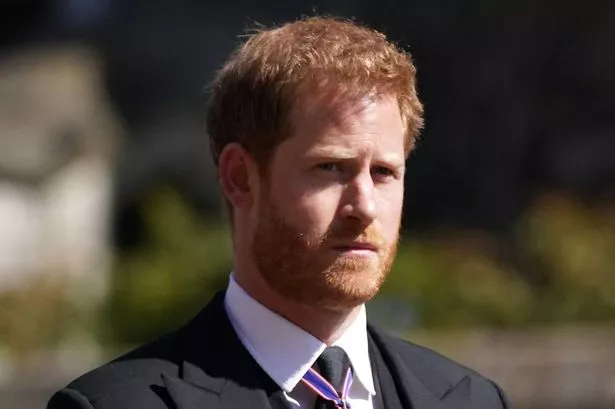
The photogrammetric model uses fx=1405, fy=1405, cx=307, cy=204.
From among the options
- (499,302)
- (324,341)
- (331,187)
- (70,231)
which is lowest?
(70,231)

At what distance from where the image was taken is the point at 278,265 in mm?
2963

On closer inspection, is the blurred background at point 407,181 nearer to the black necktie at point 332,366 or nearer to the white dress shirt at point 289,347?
the white dress shirt at point 289,347

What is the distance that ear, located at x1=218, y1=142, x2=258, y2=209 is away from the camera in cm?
302

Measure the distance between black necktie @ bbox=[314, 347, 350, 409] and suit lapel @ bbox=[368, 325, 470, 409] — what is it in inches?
7.1

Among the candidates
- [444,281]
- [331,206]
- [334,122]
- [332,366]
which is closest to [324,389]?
[332,366]

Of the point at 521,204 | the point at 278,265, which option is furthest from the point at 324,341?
the point at 521,204

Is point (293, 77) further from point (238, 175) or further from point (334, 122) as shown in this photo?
point (238, 175)

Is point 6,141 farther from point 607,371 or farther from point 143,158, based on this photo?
point 607,371

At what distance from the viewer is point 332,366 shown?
3025mm

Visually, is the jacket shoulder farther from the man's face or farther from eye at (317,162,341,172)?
eye at (317,162,341,172)

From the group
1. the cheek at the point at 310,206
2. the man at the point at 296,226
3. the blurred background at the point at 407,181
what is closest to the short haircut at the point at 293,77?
the man at the point at 296,226

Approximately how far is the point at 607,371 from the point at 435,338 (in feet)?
3.56

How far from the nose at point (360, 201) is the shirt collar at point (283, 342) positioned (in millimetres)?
271

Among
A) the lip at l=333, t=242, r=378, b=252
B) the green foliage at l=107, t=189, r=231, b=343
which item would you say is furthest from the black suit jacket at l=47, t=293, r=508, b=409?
the green foliage at l=107, t=189, r=231, b=343
